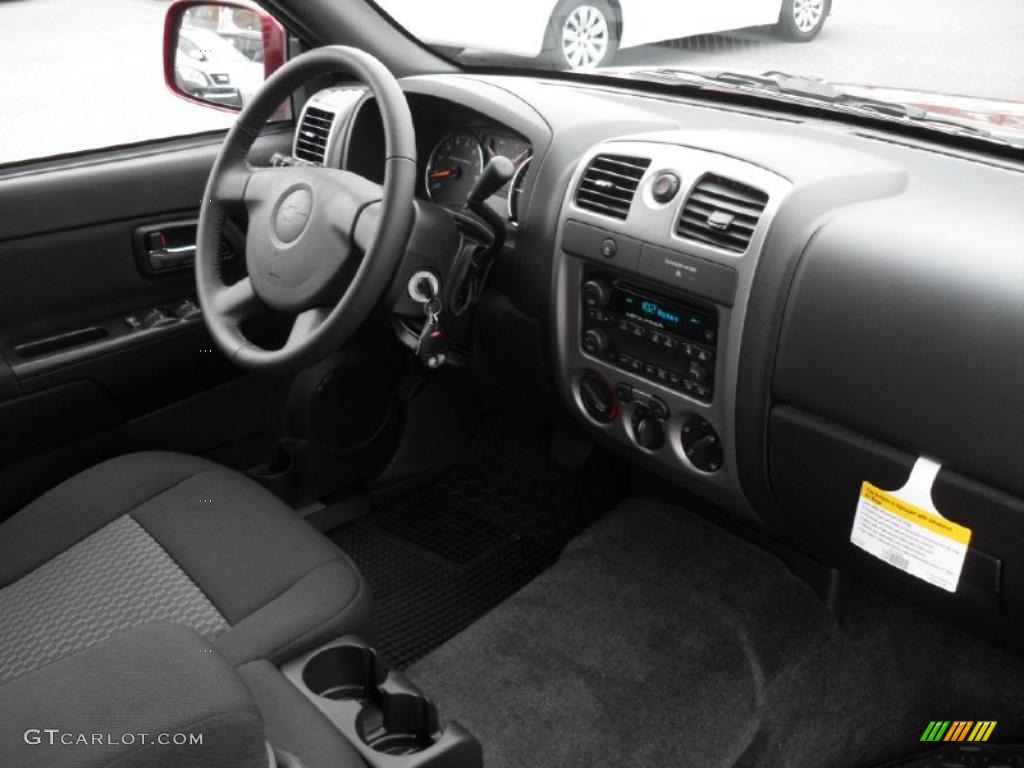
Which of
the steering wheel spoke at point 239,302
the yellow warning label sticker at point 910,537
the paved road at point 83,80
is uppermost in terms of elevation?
the paved road at point 83,80

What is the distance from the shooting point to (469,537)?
227 cm

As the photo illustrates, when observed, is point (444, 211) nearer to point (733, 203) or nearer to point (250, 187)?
point (250, 187)

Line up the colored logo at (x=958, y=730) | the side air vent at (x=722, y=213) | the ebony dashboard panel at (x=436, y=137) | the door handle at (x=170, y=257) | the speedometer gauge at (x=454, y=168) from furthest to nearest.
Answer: the door handle at (x=170, y=257) → the speedometer gauge at (x=454, y=168) → the ebony dashboard panel at (x=436, y=137) → the colored logo at (x=958, y=730) → the side air vent at (x=722, y=213)

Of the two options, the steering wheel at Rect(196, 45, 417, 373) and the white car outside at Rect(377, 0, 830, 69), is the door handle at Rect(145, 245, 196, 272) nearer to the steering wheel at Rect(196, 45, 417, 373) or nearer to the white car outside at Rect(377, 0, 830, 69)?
the steering wheel at Rect(196, 45, 417, 373)

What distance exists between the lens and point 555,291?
1.76m

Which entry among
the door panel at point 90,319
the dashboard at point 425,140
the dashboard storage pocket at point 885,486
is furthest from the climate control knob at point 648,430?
the door panel at point 90,319

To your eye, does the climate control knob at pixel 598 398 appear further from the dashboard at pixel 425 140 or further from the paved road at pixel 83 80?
the paved road at pixel 83 80

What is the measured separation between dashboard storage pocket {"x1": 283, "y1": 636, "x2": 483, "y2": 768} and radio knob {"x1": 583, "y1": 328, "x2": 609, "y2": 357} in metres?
0.64

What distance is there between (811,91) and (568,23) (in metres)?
0.59

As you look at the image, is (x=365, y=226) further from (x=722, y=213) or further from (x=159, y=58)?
(x=159, y=58)

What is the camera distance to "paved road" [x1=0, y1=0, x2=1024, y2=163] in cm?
156

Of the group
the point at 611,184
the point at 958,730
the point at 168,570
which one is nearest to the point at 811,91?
the point at 611,184

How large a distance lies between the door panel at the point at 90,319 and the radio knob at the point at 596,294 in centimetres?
92

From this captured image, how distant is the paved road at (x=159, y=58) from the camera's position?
156cm
